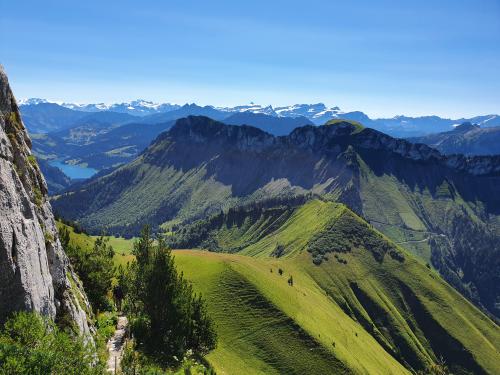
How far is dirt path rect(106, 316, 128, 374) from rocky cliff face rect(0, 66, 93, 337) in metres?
5.27

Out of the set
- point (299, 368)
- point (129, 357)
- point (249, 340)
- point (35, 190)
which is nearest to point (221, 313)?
point (249, 340)

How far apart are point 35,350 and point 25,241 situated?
38.2 ft

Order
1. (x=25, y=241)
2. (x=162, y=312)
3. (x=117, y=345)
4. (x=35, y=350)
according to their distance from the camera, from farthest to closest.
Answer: (x=162, y=312) → (x=117, y=345) → (x=25, y=241) → (x=35, y=350)

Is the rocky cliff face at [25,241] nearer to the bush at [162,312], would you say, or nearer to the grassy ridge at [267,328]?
the bush at [162,312]

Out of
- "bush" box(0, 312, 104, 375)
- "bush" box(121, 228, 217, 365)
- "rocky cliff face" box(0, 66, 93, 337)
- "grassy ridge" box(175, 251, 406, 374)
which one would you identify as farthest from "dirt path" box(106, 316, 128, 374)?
"grassy ridge" box(175, 251, 406, 374)

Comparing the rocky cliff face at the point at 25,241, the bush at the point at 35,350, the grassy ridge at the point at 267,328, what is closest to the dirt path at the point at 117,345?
the rocky cliff face at the point at 25,241

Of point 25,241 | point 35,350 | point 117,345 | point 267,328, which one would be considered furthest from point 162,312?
point 267,328

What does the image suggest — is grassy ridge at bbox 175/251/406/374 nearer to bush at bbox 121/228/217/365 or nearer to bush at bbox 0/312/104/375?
bush at bbox 121/228/217/365

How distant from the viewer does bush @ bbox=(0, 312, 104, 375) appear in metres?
27.9

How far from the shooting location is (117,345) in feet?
191

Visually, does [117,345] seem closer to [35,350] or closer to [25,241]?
[25,241]

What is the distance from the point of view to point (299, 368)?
105 m

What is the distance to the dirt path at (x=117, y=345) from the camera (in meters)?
50.3

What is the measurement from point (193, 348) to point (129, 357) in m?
23.5
